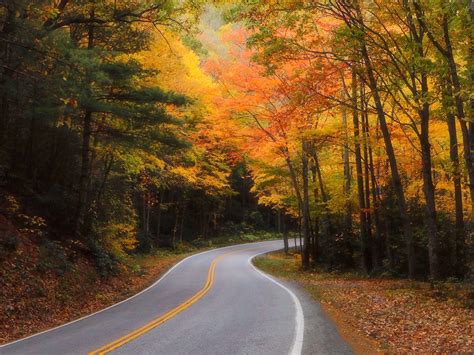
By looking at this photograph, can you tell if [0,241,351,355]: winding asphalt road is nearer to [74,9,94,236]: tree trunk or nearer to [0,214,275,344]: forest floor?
[0,214,275,344]: forest floor

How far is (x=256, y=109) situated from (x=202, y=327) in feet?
48.3

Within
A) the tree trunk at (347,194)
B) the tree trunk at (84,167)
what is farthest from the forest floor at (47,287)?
the tree trunk at (347,194)

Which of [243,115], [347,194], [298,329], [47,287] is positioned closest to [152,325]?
[298,329]

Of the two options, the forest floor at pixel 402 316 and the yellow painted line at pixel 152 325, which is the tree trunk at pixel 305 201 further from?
the yellow painted line at pixel 152 325

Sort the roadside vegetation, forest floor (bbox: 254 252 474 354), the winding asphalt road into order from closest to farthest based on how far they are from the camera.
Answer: forest floor (bbox: 254 252 474 354) → the winding asphalt road → the roadside vegetation

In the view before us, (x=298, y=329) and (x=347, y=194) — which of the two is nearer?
(x=298, y=329)

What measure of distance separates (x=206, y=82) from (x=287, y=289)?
44.1 feet

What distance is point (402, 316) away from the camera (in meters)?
10.2

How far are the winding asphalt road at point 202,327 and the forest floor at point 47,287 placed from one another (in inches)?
34.5

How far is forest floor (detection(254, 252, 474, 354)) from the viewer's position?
7820mm

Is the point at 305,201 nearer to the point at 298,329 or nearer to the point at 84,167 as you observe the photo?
the point at 84,167

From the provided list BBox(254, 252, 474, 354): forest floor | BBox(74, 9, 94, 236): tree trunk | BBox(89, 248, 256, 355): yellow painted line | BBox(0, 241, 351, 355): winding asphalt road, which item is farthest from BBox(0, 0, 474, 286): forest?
BBox(89, 248, 256, 355): yellow painted line

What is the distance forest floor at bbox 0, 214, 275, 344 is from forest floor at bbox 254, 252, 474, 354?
747cm

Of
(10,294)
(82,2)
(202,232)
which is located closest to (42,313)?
(10,294)
